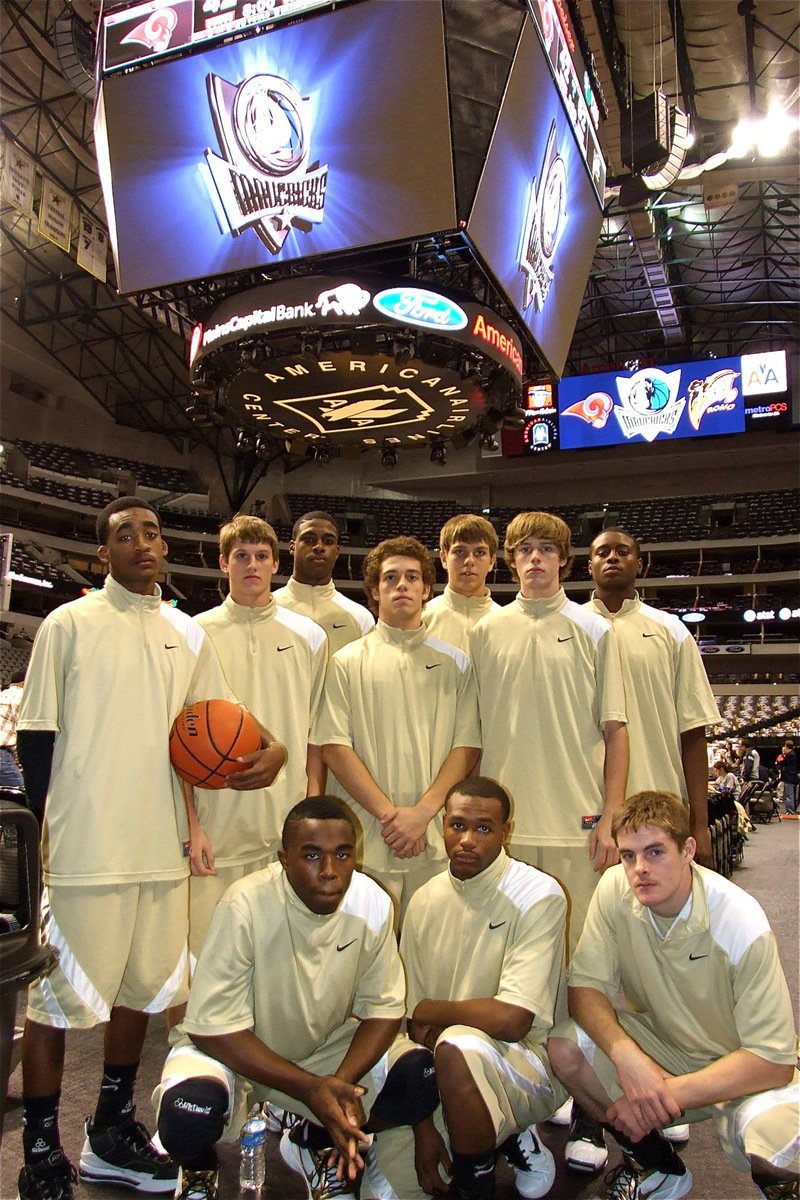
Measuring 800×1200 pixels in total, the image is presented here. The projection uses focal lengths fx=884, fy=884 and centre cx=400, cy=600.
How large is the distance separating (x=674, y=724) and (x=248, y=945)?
2.08m

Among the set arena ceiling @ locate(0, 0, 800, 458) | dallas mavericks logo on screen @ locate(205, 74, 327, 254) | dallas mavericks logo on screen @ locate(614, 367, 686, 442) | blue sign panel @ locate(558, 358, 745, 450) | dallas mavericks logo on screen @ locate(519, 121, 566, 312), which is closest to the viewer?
dallas mavericks logo on screen @ locate(205, 74, 327, 254)

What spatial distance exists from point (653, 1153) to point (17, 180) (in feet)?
47.7

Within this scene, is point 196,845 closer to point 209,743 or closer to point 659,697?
point 209,743

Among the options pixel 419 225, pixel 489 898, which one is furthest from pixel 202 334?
pixel 489 898

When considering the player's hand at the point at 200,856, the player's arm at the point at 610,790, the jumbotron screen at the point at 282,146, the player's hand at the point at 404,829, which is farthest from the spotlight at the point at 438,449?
the player's hand at the point at 200,856

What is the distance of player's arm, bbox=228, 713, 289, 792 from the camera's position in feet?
10.3

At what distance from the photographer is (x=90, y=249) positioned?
49.7ft

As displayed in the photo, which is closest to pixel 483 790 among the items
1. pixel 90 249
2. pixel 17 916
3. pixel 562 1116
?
pixel 562 1116

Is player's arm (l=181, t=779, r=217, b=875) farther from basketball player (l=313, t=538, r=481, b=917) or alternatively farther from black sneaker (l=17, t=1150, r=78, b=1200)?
black sneaker (l=17, t=1150, r=78, b=1200)

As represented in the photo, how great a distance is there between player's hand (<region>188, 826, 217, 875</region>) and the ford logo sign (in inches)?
210

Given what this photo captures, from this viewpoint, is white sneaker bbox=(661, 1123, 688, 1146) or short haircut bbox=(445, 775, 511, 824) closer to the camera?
short haircut bbox=(445, 775, 511, 824)

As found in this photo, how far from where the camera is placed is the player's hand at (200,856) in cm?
318

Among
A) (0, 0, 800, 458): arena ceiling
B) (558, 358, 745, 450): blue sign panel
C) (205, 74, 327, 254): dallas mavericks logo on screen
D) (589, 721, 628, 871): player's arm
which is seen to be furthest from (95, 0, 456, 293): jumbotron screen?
(558, 358, 745, 450): blue sign panel

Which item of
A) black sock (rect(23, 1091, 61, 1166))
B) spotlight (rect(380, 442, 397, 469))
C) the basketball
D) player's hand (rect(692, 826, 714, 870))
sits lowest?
black sock (rect(23, 1091, 61, 1166))
